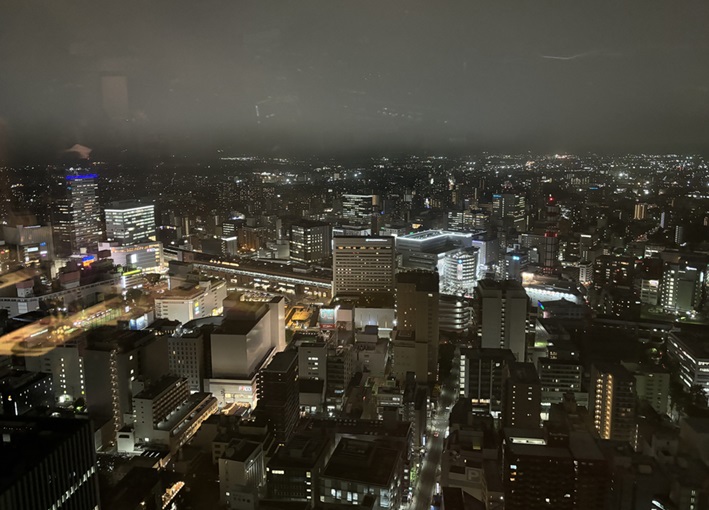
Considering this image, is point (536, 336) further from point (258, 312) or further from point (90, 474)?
point (90, 474)

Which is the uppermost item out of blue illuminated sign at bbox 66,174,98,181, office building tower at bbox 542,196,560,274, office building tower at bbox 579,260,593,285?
blue illuminated sign at bbox 66,174,98,181

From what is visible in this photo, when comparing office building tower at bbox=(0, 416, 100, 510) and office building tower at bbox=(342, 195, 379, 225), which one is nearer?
office building tower at bbox=(0, 416, 100, 510)

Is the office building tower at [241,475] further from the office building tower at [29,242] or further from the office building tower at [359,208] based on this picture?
the office building tower at [359,208]

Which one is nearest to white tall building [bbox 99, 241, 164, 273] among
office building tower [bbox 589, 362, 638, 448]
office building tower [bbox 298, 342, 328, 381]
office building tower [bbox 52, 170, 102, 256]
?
office building tower [bbox 52, 170, 102, 256]

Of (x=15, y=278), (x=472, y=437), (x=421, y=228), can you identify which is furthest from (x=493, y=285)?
(x=15, y=278)

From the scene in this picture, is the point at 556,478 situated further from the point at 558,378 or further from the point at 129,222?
the point at 129,222

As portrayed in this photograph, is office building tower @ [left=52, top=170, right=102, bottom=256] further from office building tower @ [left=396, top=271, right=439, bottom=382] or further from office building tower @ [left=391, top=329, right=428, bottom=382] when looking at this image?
office building tower @ [left=391, top=329, right=428, bottom=382]
